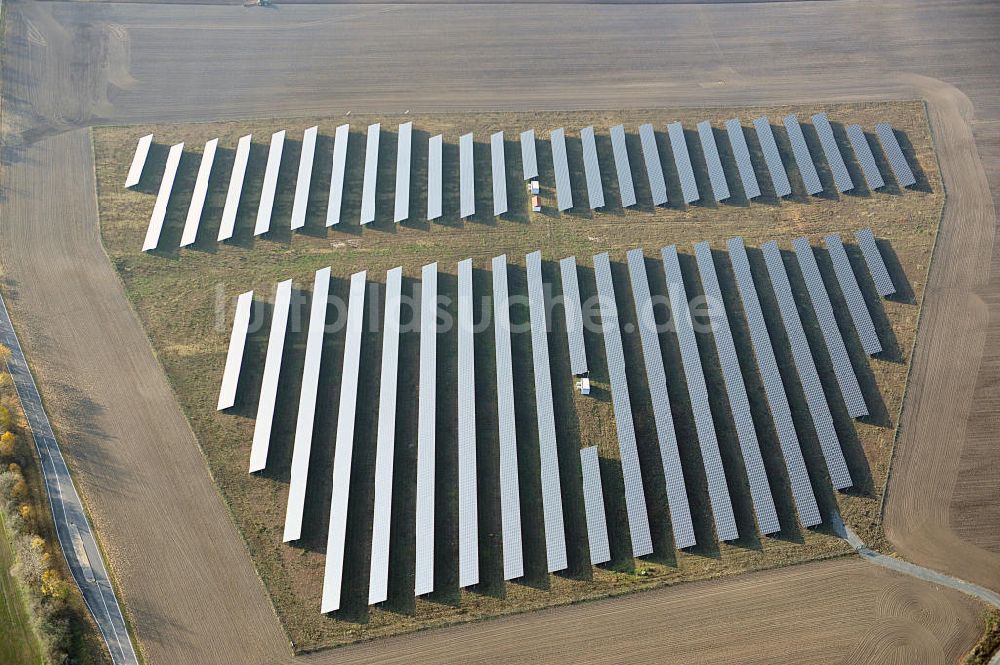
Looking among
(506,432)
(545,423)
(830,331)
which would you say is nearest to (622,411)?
(545,423)

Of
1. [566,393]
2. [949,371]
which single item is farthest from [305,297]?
[949,371]

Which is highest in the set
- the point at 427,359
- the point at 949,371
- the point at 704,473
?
the point at 427,359

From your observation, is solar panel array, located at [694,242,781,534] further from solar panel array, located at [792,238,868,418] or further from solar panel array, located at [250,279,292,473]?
solar panel array, located at [250,279,292,473]

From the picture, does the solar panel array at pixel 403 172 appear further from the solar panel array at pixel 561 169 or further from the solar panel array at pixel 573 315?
the solar panel array at pixel 573 315

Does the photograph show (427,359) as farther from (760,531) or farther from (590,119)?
(590,119)

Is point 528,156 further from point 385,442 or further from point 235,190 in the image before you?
point 385,442

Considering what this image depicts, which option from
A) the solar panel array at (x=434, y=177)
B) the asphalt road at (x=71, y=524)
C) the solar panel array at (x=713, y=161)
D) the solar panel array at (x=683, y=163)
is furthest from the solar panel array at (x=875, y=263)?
the asphalt road at (x=71, y=524)
